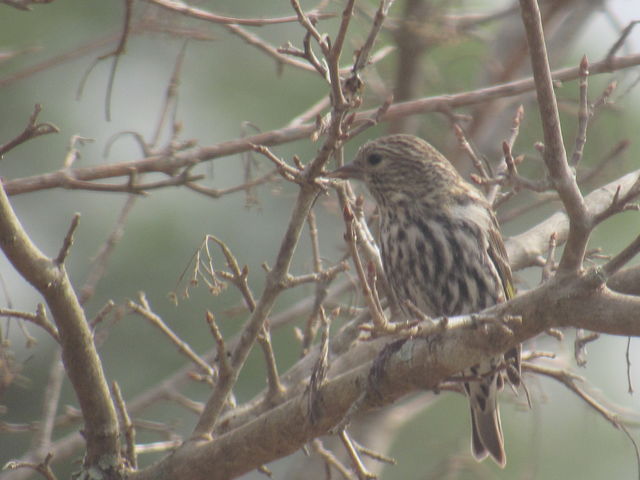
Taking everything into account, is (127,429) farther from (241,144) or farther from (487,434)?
(487,434)

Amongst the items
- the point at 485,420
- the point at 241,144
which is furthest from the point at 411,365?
the point at 485,420

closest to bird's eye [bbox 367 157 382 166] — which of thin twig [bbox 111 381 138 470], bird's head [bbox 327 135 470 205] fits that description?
bird's head [bbox 327 135 470 205]

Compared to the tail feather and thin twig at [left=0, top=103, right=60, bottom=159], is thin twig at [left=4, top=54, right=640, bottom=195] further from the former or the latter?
the tail feather

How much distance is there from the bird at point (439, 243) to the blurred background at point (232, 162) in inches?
79.9

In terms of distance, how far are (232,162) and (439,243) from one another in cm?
424

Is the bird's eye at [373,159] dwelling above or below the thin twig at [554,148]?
below

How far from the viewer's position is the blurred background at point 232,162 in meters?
7.54

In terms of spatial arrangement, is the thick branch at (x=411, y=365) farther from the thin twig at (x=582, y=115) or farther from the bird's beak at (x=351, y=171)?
the bird's beak at (x=351, y=171)

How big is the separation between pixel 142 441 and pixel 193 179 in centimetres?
463

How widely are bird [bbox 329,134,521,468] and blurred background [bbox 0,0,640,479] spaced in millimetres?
2029

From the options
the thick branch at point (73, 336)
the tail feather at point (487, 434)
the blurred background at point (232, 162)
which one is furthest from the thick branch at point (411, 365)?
the blurred background at point (232, 162)

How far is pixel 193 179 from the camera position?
11.4 ft

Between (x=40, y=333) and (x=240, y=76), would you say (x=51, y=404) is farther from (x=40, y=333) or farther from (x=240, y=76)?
(x=240, y=76)

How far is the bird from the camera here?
14.5 ft
